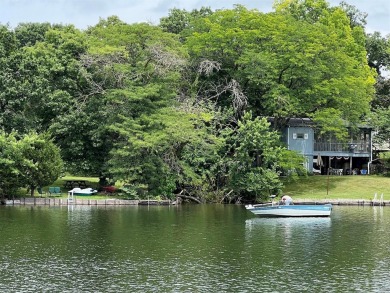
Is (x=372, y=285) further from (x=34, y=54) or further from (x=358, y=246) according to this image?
(x=34, y=54)

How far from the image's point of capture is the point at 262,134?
186 ft

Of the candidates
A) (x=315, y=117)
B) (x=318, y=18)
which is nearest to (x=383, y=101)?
(x=318, y=18)

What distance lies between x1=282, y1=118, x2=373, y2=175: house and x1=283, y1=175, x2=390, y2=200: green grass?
3886 mm

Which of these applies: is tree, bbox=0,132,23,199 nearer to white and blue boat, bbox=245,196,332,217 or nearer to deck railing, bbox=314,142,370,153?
white and blue boat, bbox=245,196,332,217

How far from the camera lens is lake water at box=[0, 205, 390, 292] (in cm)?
2395

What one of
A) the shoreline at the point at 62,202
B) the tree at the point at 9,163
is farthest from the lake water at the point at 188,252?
the tree at the point at 9,163

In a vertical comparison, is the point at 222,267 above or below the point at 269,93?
below

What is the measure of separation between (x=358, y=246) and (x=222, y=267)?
9.14 metres

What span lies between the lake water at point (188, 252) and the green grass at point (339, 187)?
38.4 feet

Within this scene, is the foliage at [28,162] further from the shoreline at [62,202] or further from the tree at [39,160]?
the shoreline at [62,202]

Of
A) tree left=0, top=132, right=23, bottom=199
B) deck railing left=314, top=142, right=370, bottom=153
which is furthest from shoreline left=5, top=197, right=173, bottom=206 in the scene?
deck railing left=314, top=142, right=370, bottom=153

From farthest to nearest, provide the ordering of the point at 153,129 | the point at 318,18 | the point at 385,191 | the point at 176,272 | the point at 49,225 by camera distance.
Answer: the point at 318,18, the point at 385,191, the point at 153,129, the point at 49,225, the point at 176,272

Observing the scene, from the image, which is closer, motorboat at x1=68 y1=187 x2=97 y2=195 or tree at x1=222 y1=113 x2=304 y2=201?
motorboat at x1=68 y1=187 x2=97 y2=195

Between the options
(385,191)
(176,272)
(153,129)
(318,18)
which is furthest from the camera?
(318,18)
